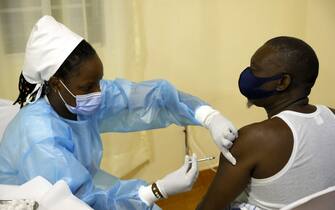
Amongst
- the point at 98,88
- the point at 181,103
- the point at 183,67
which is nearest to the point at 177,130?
the point at 183,67

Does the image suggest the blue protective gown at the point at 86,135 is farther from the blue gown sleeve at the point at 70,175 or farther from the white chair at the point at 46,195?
the white chair at the point at 46,195

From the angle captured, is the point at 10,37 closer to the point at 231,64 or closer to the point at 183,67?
the point at 183,67

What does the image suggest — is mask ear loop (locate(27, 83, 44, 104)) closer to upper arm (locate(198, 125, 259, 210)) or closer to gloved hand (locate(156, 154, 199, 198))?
gloved hand (locate(156, 154, 199, 198))

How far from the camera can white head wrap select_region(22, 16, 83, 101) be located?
134 centimetres

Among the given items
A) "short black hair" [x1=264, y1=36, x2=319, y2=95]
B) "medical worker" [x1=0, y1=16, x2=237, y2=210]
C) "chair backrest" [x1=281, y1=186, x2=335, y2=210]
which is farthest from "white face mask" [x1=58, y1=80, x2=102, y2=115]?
"chair backrest" [x1=281, y1=186, x2=335, y2=210]

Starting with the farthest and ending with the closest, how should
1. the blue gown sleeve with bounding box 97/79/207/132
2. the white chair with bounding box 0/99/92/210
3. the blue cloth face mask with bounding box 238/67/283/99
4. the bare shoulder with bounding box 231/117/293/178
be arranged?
the blue gown sleeve with bounding box 97/79/207/132 < the blue cloth face mask with bounding box 238/67/283/99 < the bare shoulder with bounding box 231/117/293/178 < the white chair with bounding box 0/99/92/210

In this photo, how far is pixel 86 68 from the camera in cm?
137

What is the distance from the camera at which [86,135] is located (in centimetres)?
154

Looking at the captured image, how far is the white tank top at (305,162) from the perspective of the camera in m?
1.13

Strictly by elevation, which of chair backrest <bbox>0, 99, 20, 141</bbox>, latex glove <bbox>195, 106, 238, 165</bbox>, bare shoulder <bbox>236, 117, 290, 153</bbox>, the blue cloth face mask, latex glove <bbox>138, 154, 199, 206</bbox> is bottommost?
latex glove <bbox>138, 154, 199, 206</bbox>

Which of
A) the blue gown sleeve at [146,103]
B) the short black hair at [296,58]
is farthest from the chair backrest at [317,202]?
the blue gown sleeve at [146,103]

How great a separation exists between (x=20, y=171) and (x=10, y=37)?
844mm

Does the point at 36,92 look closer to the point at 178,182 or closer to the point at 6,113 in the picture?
the point at 6,113

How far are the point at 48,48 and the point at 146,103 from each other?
1.52 feet
